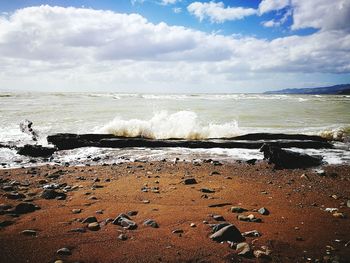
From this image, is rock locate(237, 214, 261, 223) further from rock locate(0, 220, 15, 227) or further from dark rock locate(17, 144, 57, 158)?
dark rock locate(17, 144, 57, 158)

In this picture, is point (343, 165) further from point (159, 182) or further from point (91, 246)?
point (91, 246)

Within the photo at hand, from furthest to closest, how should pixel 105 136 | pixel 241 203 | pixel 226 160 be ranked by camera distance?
pixel 105 136 < pixel 226 160 < pixel 241 203

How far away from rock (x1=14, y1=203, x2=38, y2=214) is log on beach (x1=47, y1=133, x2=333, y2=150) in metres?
6.68

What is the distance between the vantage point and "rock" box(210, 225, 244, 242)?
3.77 metres

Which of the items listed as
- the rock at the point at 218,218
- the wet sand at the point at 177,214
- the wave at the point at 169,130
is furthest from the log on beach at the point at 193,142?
the rock at the point at 218,218

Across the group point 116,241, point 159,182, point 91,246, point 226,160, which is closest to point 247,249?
point 116,241

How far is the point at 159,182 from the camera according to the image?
268 inches

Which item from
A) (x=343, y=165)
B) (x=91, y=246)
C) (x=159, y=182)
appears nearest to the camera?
(x=91, y=246)

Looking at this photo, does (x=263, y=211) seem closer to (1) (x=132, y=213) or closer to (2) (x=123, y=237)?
(1) (x=132, y=213)

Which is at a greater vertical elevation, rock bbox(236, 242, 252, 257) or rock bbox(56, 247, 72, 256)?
rock bbox(236, 242, 252, 257)

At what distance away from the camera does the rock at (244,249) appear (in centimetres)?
343

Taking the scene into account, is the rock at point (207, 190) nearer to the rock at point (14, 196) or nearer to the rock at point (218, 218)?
the rock at point (218, 218)

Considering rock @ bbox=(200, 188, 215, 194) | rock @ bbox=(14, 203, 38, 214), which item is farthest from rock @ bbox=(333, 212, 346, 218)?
rock @ bbox=(14, 203, 38, 214)

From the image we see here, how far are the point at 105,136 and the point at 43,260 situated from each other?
30.1ft
